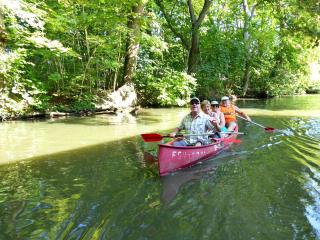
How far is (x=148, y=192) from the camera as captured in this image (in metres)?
6.41

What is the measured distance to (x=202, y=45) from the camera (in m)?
28.1

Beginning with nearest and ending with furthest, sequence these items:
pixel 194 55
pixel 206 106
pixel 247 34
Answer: pixel 206 106 → pixel 194 55 → pixel 247 34

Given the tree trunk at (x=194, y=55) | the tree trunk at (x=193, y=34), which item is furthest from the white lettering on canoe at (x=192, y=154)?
the tree trunk at (x=193, y=34)

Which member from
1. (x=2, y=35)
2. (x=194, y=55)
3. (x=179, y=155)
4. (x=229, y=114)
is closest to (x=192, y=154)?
(x=179, y=155)

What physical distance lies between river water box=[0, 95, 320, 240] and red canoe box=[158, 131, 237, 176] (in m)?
0.17

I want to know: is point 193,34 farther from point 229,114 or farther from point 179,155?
point 179,155

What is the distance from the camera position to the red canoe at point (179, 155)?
730 cm

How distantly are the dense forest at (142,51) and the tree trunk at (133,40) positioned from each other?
56 millimetres

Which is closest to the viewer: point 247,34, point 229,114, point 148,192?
point 148,192

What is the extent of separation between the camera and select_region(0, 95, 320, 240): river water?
488 centimetres

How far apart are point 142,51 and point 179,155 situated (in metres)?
16.6

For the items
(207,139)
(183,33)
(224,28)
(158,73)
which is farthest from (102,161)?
(224,28)

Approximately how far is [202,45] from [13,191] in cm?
2346

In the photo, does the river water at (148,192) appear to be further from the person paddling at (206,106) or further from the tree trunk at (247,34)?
the tree trunk at (247,34)
